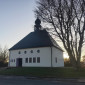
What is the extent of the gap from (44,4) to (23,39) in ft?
58.8

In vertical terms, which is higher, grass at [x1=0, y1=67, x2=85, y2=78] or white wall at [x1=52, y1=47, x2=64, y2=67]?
white wall at [x1=52, y1=47, x2=64, y2=67]

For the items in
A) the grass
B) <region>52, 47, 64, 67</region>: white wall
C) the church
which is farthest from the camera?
<region>52, 47, 64, 67</region>: white wall

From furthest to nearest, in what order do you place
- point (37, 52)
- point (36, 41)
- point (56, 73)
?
point (36, 41) → point (37, 52) → point (56, 73)

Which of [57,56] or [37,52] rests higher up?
[37,52]

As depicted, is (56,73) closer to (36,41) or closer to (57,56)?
(57,56)

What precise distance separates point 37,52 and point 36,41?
3446mm

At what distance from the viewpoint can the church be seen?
33719 mm

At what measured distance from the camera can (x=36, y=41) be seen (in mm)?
37156

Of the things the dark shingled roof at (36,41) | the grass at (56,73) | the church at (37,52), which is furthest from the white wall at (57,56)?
the grass at (56,73)

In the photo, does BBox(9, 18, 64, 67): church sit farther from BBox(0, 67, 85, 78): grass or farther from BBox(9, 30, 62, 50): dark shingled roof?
BBox(0, 67, 85, 78): grass

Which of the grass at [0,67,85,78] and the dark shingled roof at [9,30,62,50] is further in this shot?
the dark shingled roof at [9,30,62,50]

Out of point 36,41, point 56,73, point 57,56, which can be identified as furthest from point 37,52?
point 56,73

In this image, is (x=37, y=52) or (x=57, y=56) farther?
(x=57, y=56)

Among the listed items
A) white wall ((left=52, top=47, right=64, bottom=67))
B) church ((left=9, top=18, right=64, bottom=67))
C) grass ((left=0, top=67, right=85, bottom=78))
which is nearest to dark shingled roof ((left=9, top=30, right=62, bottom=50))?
church ((left=9, top=18, right=64, bottom=67))
